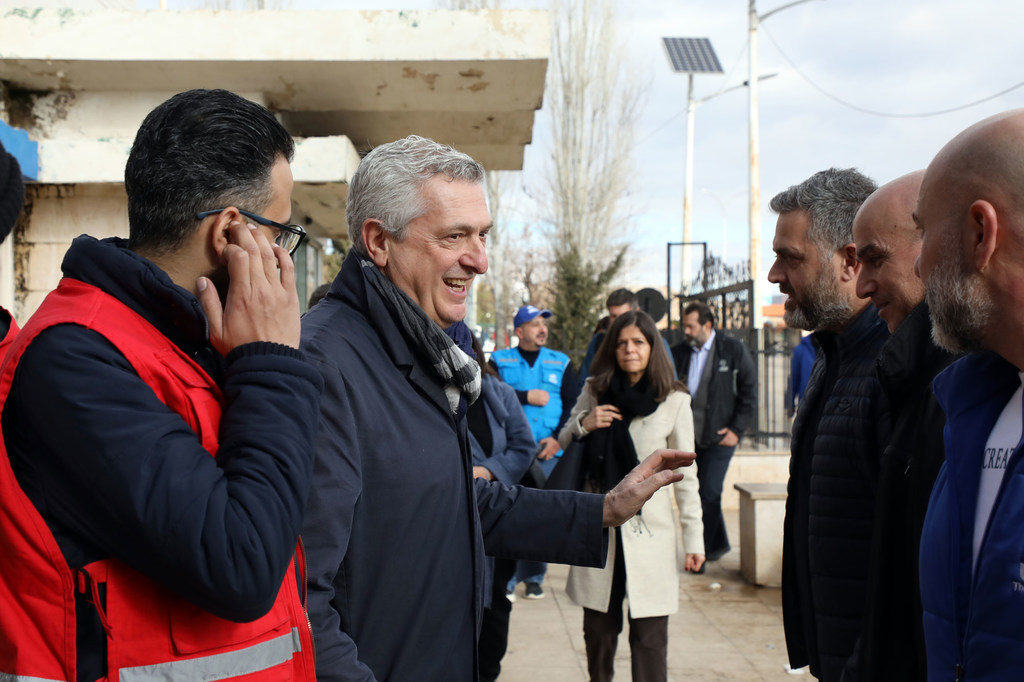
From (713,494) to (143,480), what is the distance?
23.2 feet

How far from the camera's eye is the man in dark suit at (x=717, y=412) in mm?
7715

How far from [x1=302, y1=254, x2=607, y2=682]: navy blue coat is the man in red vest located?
188 millimetres

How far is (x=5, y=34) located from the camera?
15.3ft

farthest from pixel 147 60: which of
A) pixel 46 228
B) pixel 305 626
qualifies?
pixel 305 626

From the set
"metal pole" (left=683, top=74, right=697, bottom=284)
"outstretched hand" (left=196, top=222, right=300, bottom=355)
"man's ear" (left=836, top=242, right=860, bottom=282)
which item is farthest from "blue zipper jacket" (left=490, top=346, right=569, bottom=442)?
"metal pole" (left=683, top=74, right=697, bottom=284)

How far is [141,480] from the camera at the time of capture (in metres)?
1.24

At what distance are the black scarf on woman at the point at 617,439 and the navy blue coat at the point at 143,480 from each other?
3.24 meters

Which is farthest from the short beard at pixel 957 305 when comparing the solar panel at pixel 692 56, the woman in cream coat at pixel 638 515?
the solar panel at pixel 692 56

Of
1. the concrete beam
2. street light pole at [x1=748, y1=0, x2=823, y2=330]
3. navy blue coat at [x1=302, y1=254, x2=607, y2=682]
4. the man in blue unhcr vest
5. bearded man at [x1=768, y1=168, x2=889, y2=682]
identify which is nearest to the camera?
navy blue coat at [x1=302, y1=254, x2=607, y2=682]

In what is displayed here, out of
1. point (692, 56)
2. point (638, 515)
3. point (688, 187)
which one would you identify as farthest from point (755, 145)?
point (638, 515)

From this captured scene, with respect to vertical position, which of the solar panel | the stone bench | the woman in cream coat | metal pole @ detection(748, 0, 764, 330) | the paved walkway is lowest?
the paved walkway

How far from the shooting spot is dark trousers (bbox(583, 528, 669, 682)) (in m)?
4.26

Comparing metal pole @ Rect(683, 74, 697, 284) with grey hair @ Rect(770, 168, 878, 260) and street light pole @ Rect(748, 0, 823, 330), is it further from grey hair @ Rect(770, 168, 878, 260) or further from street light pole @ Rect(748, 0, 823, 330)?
grey hair @ Rect(770, 168, 878, 260)

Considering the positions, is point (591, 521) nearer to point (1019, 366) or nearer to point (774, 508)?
point (1019, 366)
